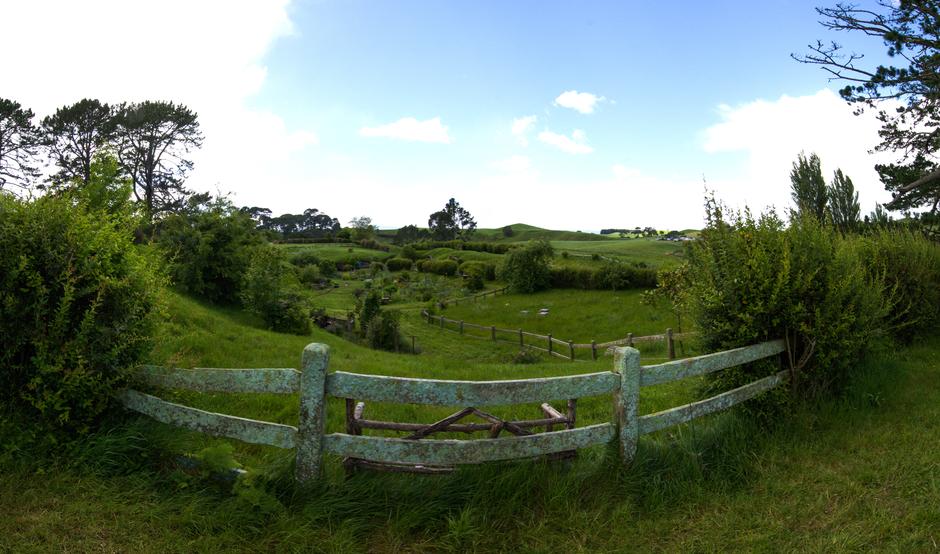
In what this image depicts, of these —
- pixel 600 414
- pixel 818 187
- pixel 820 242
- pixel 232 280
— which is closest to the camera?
pixel 820 242

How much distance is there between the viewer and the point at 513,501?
375cm

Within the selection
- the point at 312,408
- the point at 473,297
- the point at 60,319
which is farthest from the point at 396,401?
the point at 473,297

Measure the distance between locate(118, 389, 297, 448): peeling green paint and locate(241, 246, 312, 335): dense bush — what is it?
16537 millimetres

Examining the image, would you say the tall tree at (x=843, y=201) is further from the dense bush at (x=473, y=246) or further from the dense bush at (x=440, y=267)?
the dense bush at (x=473, y=246)

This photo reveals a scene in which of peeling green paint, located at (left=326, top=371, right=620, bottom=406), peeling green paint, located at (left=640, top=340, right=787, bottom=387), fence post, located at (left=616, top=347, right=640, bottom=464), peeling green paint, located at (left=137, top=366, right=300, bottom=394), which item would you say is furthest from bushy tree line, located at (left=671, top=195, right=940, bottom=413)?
peeling green paint, located at (left=137, top=366, right=300, bottom=394)

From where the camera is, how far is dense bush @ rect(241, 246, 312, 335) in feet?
65.5

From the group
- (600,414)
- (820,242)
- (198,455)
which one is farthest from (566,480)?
(820,242)

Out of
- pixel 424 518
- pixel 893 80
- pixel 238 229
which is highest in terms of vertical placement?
pixel 893 80

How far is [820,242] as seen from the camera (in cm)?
578

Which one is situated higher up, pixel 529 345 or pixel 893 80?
pixel 893 80

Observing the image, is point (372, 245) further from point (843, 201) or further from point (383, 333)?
point (843, 201)

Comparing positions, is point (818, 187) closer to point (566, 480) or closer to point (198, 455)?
point (566, 480)

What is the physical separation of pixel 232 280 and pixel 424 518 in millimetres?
20341

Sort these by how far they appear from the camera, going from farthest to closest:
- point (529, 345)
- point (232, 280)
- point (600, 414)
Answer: point (529, 345)
point (232, 280)
point (600, 414)
